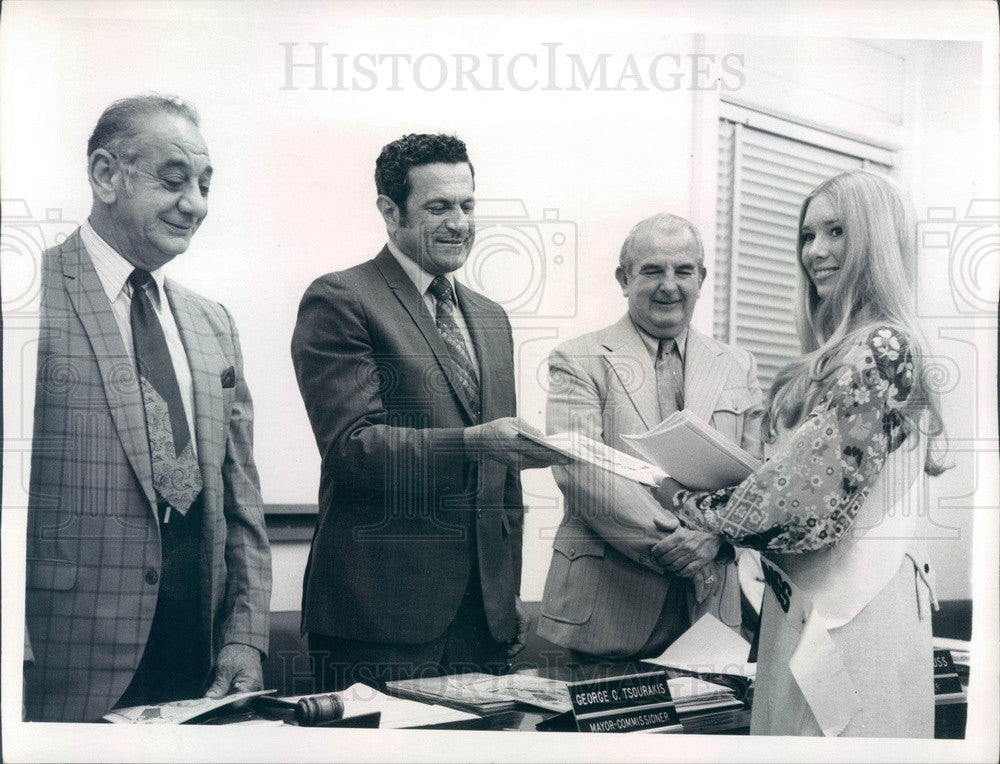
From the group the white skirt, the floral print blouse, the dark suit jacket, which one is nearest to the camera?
the floral print blouse

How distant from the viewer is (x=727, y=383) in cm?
321

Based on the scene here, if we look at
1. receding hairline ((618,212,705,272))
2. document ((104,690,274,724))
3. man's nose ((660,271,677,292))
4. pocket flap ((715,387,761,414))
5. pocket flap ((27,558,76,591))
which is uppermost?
receding hairline ((618,212,705,272))

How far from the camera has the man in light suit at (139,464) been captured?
10.3ft

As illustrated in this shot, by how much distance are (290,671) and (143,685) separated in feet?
1.43

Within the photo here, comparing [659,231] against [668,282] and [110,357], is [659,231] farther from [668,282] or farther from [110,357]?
[110,357]

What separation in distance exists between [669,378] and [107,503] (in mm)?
1720

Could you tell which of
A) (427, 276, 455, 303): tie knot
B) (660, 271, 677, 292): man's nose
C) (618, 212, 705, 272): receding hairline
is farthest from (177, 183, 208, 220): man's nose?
(660, 271, 677, 292): man's nose

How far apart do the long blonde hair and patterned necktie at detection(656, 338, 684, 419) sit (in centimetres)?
27

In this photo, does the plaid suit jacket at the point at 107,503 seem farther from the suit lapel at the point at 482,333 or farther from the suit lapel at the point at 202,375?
the suit lapel at the point at 482,333

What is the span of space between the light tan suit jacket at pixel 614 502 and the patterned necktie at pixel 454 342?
0.23 meters

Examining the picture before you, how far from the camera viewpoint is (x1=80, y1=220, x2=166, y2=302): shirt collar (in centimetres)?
320

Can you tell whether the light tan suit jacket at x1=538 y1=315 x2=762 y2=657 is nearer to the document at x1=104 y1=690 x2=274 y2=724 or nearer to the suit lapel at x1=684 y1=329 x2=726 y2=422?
the suit lapel at x1=684 y1=329 x2=726 y2=422

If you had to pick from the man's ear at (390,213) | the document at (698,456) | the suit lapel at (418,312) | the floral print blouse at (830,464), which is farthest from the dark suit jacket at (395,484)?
the floral print blouse at (830,464)

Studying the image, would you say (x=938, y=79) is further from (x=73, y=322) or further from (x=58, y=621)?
(x=58, y=621)
